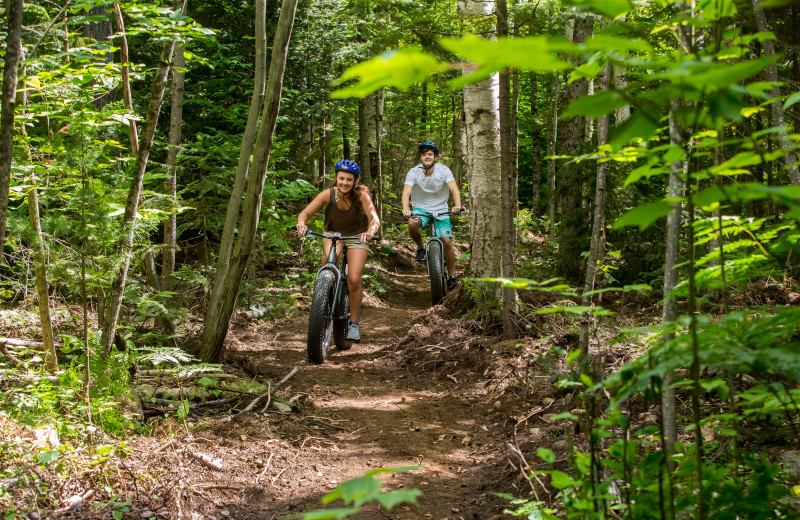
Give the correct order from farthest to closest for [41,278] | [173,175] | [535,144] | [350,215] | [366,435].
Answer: [535,144], [173,175], [350,215], [366,435], [41,278]

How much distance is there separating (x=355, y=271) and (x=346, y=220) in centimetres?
65

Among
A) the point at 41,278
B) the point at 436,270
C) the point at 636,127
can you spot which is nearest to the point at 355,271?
the point at 436,270

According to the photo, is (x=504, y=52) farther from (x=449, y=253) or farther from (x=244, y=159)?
(x=449, y=253)

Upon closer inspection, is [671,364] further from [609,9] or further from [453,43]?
[453,43]

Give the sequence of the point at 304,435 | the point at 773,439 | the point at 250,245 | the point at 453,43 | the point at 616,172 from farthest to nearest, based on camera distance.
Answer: the point at 616,172 → the point at 250,245 → the point at 304,435 → the point at 773,439 → the point at 453,43

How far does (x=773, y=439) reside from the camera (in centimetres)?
300

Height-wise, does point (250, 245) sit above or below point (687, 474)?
above

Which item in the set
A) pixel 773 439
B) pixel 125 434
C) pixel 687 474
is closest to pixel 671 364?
pixel 687 474

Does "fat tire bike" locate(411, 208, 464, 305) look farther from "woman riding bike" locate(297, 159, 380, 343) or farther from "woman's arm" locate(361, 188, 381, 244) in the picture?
"woman's arm" locate(361, 188, 381, 244)

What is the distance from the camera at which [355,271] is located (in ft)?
22.6

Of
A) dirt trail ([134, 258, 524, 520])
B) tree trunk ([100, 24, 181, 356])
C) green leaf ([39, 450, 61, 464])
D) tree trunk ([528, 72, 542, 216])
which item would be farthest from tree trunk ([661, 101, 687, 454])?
tree trunk ([528, 72, 542, 216])

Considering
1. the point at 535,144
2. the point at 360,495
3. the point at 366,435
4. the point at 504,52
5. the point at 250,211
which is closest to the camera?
the point at 504,52

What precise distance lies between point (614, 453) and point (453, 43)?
188cm

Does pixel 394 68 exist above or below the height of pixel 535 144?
below
